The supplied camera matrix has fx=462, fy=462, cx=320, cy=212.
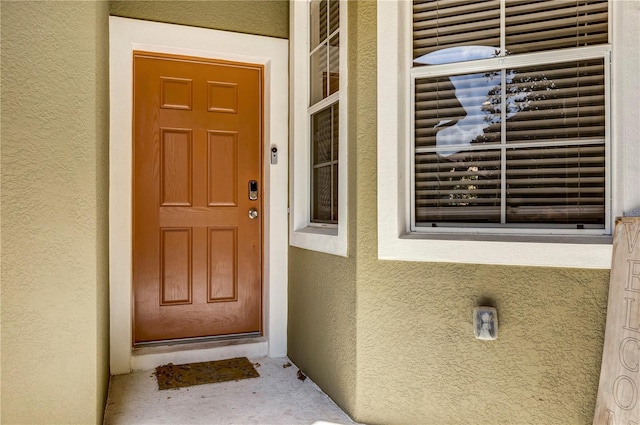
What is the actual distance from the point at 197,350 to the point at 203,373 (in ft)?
0.79

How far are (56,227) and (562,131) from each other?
2.32 meters

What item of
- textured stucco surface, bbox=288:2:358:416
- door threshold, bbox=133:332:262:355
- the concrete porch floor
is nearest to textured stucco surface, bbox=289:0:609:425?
textured stucco surface, bbox=288:2:358:416

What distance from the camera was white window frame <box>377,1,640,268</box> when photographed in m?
1.99

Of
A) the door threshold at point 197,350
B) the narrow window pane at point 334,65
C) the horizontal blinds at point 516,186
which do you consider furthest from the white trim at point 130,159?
the horizontal blinds at point 516,186

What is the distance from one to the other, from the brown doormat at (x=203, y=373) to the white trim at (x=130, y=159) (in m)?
0.10

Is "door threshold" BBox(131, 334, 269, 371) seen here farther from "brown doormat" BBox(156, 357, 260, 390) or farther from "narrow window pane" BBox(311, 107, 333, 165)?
"narrow window pane" BBox(311, 107, 333, 165)

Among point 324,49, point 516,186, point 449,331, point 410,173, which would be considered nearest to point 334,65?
point 324,49

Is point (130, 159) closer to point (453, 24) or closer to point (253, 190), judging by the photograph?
point (253, 190)

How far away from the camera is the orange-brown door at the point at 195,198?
317 centimetres

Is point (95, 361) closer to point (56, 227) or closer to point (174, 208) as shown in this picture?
point (56, 227)

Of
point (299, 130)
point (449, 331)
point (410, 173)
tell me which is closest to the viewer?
point (449, 331)

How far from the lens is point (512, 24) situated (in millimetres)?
2248

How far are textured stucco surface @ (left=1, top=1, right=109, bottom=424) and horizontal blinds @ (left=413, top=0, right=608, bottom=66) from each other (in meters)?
1.63

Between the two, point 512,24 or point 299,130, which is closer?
point 512,24
